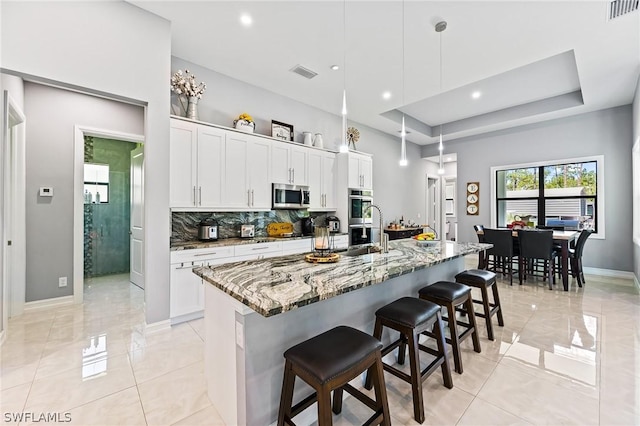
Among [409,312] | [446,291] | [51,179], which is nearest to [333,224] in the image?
[446,291]

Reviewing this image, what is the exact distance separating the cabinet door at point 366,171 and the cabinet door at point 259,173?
2.00m

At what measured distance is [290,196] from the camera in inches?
169

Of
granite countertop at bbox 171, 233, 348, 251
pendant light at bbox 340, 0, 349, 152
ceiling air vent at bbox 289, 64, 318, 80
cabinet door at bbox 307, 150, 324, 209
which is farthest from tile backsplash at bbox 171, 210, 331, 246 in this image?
ceiling air vent at bbox 289, 64, 318, 80

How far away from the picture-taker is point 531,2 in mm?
2578

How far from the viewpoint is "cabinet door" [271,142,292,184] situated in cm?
412

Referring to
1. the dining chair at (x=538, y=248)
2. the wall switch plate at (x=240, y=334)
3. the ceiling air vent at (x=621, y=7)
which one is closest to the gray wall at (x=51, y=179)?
the wall switch plate at (x=240, y=334)

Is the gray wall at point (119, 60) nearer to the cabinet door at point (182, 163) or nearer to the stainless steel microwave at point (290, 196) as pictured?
the cabinet door at point (182, 163)

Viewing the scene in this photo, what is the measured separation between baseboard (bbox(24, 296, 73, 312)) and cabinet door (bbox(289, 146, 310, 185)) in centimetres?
348

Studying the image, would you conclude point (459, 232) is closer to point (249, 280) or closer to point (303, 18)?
point (303, 18)

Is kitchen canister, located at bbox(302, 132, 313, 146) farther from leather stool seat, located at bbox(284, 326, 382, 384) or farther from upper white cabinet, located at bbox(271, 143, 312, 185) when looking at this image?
leather stool seat, located at bbox(284, 326, 382, 384)

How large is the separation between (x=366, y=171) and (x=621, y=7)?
142 inches

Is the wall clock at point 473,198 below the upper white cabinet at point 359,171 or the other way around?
below

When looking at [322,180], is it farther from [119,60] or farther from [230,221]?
[119,60]

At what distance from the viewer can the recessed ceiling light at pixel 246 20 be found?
9.19 feet
